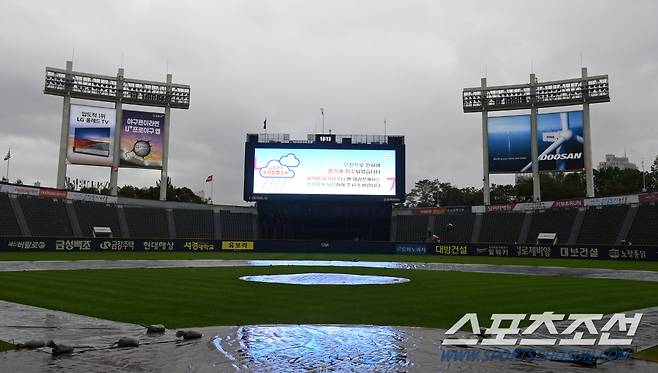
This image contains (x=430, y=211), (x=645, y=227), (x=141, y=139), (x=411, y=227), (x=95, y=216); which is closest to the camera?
(x=645, y=227)

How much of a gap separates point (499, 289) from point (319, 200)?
157 ft

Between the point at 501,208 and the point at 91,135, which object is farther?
the point at 501,208

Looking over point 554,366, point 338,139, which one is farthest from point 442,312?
point 338,139

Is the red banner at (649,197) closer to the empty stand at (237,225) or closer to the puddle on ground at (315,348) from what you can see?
the empty stand at (237,225)

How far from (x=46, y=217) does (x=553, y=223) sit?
207 ft

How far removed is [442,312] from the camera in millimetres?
13750

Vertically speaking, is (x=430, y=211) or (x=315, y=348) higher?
(x=430, y=211)

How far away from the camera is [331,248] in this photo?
5866 centimetres

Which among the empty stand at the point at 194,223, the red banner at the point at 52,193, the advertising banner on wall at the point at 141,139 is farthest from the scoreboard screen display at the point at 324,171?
the red banner at the point at 52,193

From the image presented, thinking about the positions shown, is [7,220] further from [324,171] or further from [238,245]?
[324,171]

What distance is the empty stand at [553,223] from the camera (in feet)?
203

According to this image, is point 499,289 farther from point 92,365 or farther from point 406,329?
point 92,365

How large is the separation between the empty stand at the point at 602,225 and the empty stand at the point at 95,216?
58016 mm

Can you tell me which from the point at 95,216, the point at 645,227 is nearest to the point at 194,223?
the point at 95,216
